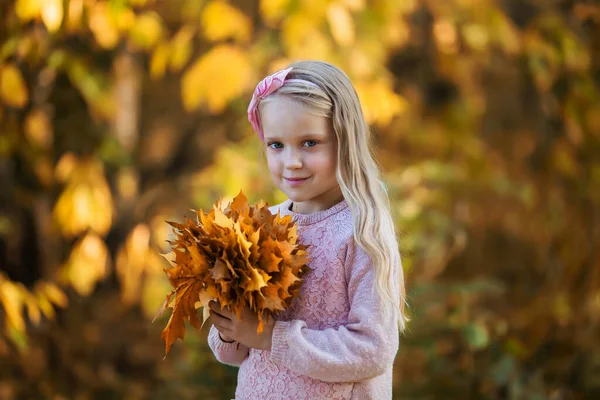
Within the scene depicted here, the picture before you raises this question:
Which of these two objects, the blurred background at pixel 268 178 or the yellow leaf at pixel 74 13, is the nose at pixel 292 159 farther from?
the yellow leaf at pixel 74 13

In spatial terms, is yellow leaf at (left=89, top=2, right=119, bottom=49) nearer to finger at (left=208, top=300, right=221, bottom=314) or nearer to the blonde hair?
the blonde hair

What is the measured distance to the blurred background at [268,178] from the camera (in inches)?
136

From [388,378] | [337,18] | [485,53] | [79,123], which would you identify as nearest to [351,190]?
[388,378]

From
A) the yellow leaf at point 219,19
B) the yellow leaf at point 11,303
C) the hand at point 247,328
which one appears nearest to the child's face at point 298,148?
the hand at point 247,328

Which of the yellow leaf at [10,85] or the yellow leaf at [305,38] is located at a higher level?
the yellow leaf at [305,38]

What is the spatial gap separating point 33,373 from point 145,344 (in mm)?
868

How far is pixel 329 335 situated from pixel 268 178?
4.36 ft

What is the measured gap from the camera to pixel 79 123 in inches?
153

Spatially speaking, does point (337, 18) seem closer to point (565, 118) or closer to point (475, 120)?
point (565, 118)

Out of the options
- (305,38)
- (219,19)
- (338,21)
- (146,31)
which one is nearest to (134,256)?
(146,31)

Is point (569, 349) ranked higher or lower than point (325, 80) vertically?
lower

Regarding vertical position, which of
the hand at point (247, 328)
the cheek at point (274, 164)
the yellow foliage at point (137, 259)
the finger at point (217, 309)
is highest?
the cheek at point (274, 164)

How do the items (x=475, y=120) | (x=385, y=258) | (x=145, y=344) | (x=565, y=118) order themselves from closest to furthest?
(x=385, y=258), (x=565, y=118), (x=145, y=344), (x=475, y=120)

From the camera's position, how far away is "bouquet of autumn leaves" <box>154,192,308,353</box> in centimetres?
145
